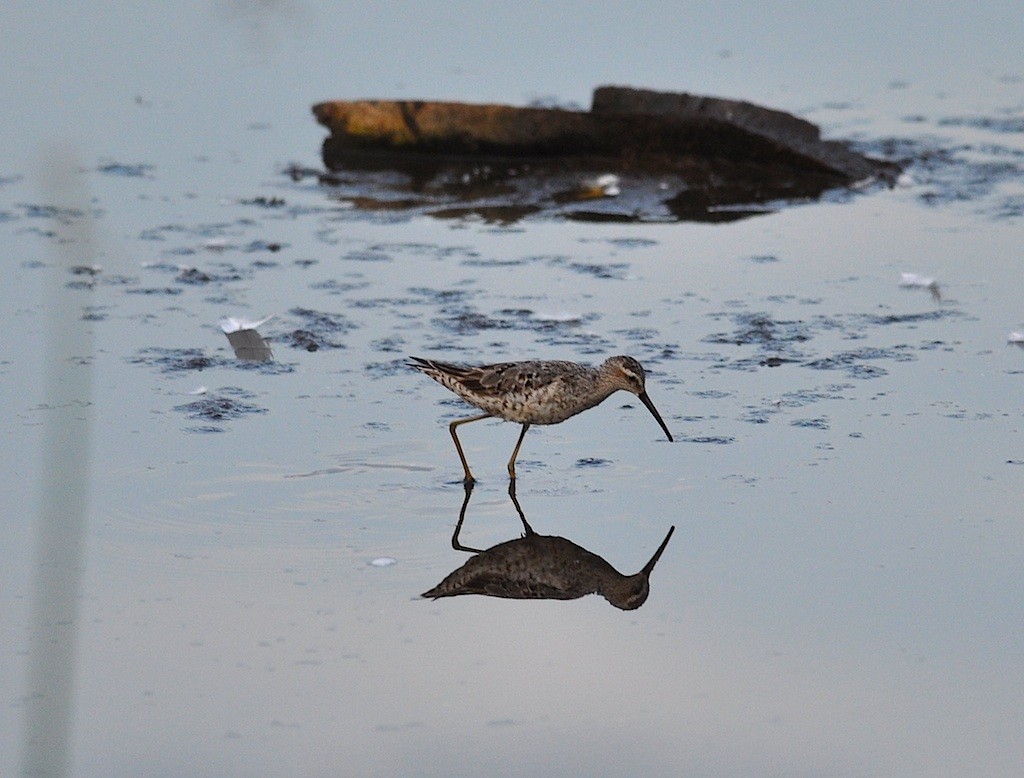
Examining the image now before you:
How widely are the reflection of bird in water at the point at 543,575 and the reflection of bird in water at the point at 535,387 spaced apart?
79 cm

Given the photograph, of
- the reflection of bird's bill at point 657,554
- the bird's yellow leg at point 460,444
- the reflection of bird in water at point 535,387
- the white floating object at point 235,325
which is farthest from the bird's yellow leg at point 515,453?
the white floating object at point 235,325

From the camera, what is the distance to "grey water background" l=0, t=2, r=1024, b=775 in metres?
4.71

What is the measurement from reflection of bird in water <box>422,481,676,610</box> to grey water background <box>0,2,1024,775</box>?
0.09 metres

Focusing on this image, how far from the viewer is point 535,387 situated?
6.84 m

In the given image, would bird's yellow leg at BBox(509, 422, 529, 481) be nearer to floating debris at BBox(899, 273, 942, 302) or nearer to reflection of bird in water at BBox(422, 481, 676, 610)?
reflection of bird in water at BBox(422, 481, 676, 610)

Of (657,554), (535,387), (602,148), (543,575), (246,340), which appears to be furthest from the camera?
(602,148)

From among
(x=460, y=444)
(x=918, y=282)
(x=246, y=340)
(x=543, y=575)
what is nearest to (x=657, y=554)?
(x=543, y=575)

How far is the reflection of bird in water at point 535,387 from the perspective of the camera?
6.86 meters

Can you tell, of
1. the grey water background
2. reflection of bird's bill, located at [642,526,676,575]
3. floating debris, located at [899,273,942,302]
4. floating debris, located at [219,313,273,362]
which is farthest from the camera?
floating debris, located at [899,273,942,302]

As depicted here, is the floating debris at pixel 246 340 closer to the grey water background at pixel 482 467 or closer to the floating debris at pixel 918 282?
the grey water background at pixel 482 467

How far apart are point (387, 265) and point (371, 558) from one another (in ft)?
13.5

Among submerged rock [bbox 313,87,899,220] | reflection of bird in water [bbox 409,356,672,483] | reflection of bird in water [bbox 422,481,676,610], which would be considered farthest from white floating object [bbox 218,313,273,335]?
submerged rock [bbox 313,87,899,220]

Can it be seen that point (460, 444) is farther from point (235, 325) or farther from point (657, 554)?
point (235, 325)

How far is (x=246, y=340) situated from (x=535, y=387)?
79.6 inches
